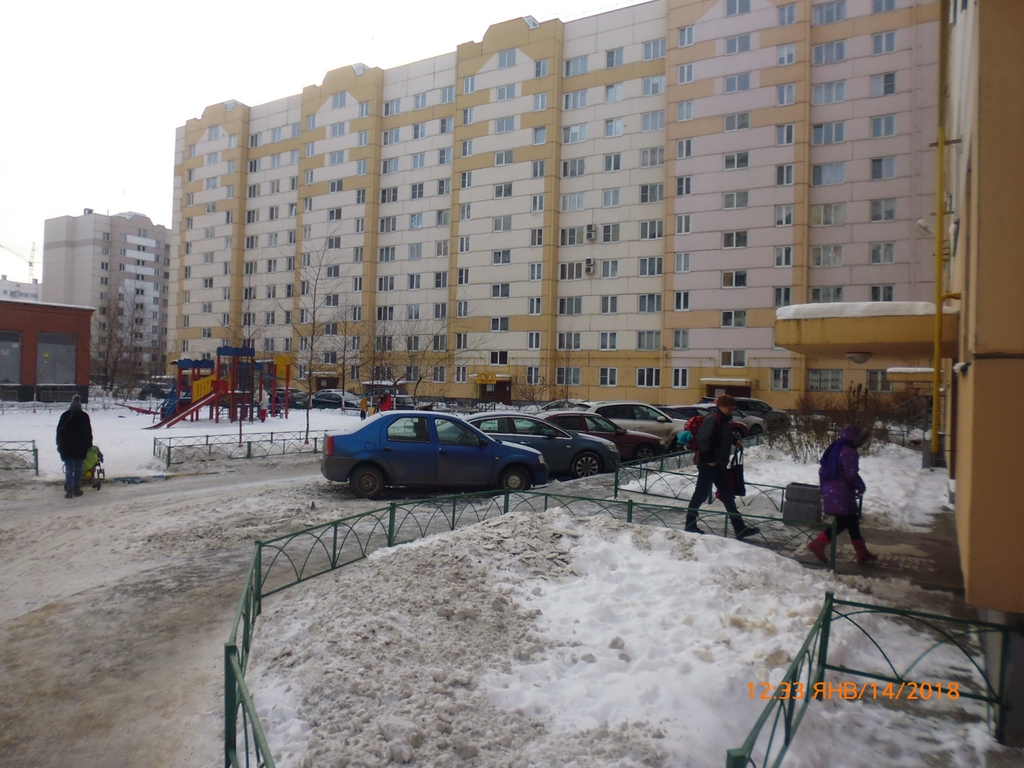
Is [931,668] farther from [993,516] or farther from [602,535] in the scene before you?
[602,535]

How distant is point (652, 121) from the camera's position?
149 ft

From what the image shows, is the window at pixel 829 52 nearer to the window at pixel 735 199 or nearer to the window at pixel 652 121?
the window at pixel 735 199

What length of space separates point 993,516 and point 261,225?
67216 millimetres

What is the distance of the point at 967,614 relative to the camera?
19.3ft

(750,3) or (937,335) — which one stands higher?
(750,3)

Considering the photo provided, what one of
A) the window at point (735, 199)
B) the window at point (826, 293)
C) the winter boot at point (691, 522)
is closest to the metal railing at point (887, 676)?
the winter boot at point (691, 522)

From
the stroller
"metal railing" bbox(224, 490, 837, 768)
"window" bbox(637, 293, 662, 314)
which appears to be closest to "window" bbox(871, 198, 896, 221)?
"window" bbox(637, 293, 662, 314)

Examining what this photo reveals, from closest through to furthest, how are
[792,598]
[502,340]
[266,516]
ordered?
[792,598] → [266,516] → [502,340]

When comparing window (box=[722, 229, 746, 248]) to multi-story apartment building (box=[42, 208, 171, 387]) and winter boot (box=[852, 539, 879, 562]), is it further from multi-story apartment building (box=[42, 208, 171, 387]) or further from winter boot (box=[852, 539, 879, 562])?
multi-story apartment building (box=[42, 208, 171, 387])

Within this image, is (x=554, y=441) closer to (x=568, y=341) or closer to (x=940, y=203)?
(x=940, y=203)

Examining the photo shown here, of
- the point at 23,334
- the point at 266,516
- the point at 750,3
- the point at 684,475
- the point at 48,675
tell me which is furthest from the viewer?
the point at 750,3

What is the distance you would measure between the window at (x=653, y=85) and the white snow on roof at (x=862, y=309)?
40.2m

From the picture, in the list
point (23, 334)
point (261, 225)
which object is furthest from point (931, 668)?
point (261, 225)

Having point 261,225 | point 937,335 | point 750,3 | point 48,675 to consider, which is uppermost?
point 750,3
